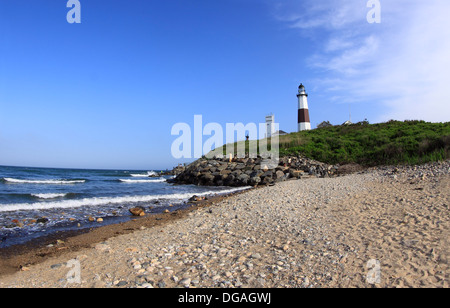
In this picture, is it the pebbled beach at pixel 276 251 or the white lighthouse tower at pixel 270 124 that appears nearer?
the pebbled beach at pixel 276 251

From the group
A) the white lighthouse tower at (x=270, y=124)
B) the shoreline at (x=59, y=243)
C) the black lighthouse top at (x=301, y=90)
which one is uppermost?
the black lighthouse top at (x=301, y=90)

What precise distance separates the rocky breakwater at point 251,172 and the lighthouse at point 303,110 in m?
22.5

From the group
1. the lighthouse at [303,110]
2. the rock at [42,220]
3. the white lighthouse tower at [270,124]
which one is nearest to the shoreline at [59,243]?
the rock at [42,220]

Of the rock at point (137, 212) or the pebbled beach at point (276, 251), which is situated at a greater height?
the pebbled beach at point (276, 251)

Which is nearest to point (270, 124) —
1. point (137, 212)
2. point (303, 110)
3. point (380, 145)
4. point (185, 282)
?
point (303, 110)

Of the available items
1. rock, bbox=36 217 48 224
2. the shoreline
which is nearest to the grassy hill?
the shoreline

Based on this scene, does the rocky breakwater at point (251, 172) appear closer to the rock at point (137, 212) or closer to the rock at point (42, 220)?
the rock at point (137, 212)

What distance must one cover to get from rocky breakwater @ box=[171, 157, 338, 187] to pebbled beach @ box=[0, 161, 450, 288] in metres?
12.5

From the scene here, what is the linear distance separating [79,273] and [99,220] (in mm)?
5474

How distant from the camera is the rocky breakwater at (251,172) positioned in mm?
21703

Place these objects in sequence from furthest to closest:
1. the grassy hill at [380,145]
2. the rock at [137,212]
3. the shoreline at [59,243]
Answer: the grassy hill at [380,145]
the rock at [137,212]
the shoreline at [59,243]

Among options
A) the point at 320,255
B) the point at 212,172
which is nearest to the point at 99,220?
the point at 320,255

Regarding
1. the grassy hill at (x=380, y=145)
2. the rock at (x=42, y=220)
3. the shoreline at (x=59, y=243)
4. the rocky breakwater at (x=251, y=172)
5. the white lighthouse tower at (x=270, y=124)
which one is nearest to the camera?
the shoreline at (x=59, y=243)
